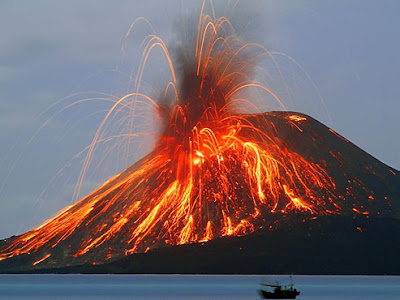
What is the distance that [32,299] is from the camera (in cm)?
16162

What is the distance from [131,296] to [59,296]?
1489cm

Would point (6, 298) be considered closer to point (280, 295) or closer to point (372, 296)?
point (280, 295)

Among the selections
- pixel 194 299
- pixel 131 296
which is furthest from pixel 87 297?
pixel 194 299

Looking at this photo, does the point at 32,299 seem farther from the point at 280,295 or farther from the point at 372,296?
the point at 372,296

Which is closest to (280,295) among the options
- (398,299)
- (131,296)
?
(398,299)

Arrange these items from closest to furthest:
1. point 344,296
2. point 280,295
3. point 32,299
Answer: point 280,295, point 32,299, point 344,296

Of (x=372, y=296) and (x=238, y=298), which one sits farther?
(x=372, y=296)

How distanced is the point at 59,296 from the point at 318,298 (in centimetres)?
5231

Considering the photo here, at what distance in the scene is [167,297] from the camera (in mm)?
169250

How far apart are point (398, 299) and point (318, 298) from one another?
48.0 feet

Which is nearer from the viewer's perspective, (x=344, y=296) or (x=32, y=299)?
(x=32, y=299)

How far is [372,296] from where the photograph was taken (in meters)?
170

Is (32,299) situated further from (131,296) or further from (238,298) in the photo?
(238,298)

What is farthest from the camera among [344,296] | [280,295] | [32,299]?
[344,296]
